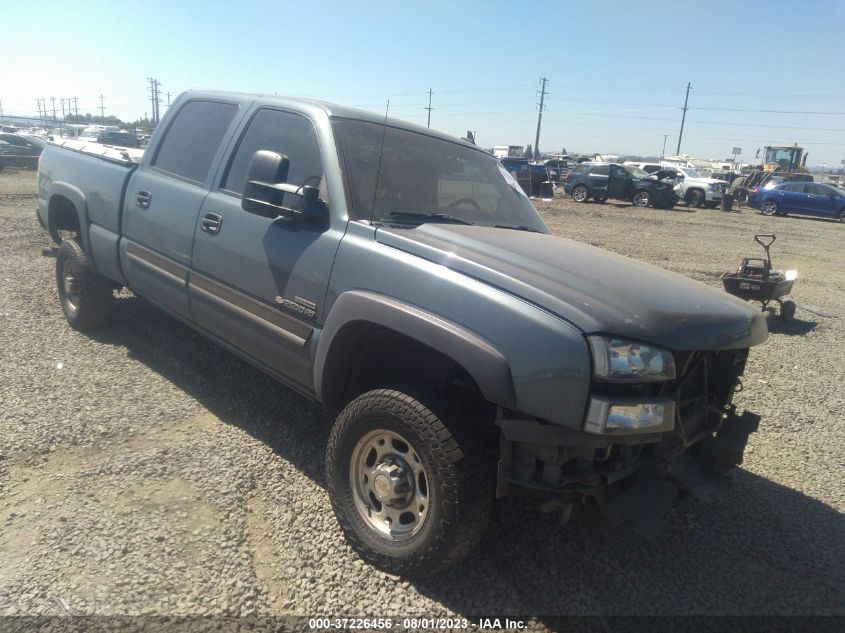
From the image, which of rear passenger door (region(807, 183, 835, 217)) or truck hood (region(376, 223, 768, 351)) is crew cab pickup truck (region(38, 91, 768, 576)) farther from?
rear passenger door (region(807, 183, 835, 217))

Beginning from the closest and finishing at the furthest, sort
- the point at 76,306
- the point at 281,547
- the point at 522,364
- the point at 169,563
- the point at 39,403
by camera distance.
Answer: the point at 522,364 < the point at 169,563 < the point at 281,547 < the point at 39,403 < the point at 76,306

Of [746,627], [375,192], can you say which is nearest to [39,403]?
[375,192]

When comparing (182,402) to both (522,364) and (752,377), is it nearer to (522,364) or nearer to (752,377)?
(522,364)

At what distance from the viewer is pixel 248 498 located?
3133 mm

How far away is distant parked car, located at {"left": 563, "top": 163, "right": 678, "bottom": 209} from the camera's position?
24984mm

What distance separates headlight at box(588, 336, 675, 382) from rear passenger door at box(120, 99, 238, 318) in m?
2.67

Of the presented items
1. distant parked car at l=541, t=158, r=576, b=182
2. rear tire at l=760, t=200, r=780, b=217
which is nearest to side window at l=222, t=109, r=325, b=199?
rear tire at l=760, t=200, r=780, b=217

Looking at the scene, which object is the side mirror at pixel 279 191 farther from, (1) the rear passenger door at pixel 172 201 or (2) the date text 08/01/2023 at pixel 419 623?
(2) the date text 08/01/2023 at pixel 419 623

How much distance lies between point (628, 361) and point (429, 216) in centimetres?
150

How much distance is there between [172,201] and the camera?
158 inches

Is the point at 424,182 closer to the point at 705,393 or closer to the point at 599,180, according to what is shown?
the point at 705,393

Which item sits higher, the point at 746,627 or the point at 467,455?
the point at 467,455

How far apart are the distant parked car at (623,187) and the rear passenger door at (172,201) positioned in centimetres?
2315

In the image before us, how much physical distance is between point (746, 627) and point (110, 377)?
4110 millimetres
